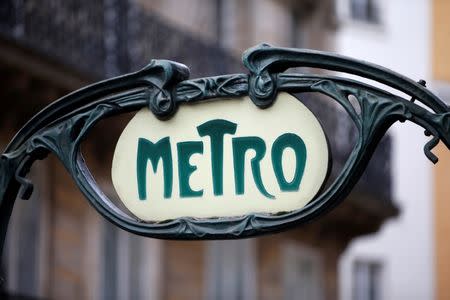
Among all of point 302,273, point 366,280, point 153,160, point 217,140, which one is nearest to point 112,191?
point 302,273

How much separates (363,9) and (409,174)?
3391 millimetres

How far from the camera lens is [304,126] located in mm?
6586

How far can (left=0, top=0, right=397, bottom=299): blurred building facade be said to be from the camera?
17.7 m

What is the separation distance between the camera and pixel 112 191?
19.9 meters

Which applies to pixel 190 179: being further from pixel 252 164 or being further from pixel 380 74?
pixel 380 74

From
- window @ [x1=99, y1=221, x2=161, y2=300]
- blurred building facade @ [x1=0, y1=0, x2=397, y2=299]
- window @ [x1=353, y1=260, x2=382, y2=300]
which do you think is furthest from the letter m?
window @ [x1=353, y1=260, x2=382, y2=300]

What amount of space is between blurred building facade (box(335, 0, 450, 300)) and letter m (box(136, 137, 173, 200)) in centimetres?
3124

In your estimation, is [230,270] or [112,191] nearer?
[112,191]

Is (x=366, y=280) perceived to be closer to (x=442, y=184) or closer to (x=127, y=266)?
(x=442, y=184)

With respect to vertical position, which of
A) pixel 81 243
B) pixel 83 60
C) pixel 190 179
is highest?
pixel 83 60

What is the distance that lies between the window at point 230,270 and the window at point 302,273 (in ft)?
3.36

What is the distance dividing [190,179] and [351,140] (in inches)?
717

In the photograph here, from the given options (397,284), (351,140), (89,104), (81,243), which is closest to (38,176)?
(81,243)

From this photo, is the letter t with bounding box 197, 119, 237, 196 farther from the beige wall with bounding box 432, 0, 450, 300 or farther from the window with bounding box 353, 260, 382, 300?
the beige wall with bounding box 432, 0, 450, 300
